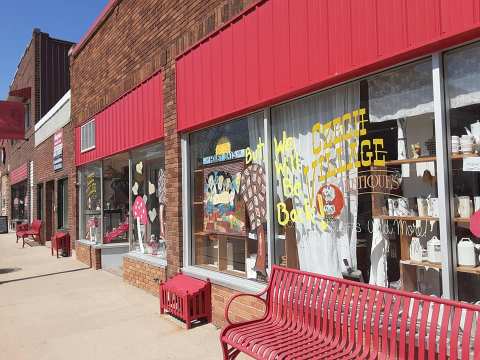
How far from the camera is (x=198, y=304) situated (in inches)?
207

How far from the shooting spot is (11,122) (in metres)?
20.6

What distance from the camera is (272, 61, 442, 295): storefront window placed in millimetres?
3385

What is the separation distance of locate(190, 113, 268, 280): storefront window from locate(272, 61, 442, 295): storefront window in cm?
38

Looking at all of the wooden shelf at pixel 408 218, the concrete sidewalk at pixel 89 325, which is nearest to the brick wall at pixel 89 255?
the concrete sidewalk at pixel 89 325

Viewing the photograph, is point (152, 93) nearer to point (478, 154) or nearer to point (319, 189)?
point (319, 189)

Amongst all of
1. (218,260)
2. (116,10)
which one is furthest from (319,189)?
(116,10)

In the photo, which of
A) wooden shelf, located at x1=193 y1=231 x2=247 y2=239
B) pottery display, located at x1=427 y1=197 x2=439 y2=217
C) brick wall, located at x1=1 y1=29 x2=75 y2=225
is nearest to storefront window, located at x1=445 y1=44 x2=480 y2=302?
pottery display, located at x1=427 y1=197 x2=439 y2=217

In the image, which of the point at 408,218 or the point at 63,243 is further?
the point at 63,243

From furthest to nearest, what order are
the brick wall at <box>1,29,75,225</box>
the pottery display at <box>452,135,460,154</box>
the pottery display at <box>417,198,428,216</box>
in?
the brick wall at <box>1,29,75,225</box>
the pottery display at <box>417,198,428,216</box>
the pottery display at <box>452,135,460,154</box>

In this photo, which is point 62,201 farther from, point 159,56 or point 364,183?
point 364,183

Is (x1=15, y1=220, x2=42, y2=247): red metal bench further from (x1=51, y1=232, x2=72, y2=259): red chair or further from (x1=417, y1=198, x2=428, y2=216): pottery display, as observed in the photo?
(x1=417, y1=198, x2=428, y2=216): pottery display

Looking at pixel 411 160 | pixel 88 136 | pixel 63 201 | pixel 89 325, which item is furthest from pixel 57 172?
pixel 411 160

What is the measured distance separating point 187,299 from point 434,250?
288 cm

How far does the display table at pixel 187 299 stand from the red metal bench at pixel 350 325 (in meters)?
1.54
